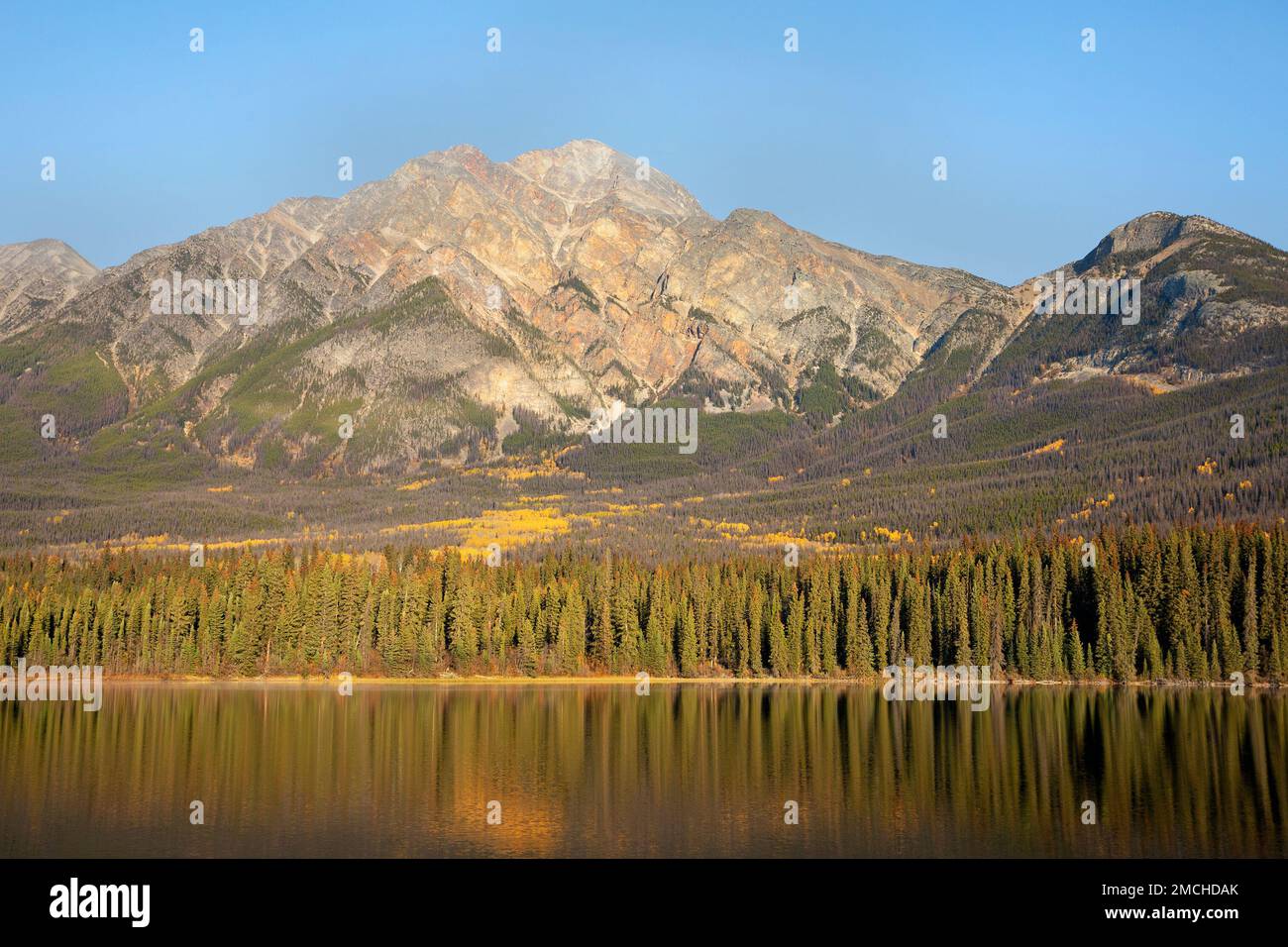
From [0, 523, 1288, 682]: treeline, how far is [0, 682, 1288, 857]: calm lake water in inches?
1331

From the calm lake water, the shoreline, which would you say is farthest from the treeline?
the calm lake water

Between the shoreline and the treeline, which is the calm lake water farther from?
the shoreline

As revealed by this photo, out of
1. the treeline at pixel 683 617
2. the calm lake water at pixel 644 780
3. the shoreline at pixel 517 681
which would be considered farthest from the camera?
the shoreline at pixel 517 681

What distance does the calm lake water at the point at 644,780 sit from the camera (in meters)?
58.4

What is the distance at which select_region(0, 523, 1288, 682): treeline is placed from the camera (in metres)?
152

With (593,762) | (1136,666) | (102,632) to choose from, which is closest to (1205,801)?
(593,762)

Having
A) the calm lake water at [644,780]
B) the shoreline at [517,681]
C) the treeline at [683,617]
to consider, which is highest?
the treeline at [683,617]

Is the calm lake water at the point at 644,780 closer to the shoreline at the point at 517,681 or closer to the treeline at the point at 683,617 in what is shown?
the treeline at the point at 683,617

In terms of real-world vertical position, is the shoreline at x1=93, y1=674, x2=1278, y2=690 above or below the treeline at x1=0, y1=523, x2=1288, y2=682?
below

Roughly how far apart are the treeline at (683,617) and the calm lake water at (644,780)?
111ft

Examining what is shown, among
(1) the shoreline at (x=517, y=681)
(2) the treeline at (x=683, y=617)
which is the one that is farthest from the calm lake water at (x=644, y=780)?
(1) the shoreline at (x=517, y=681)

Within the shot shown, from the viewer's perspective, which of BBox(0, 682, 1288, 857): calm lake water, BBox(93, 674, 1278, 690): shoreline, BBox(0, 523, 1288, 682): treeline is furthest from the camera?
BBox(93, 674, 1278, 690): shoreline
